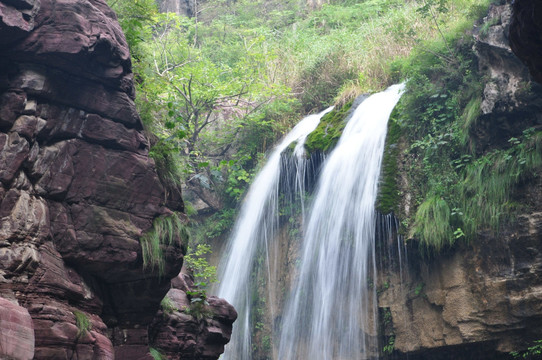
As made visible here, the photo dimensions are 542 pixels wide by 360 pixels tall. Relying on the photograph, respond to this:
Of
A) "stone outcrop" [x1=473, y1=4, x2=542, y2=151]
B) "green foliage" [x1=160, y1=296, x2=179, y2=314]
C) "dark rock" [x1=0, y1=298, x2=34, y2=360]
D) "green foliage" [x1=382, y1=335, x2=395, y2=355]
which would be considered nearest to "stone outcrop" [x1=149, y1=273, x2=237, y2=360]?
"green foliage" [x1=160, y1=296, x2=179, y2=314]

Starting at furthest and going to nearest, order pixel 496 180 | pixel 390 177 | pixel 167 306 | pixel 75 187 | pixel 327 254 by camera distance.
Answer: pixel 327 254
pixel 390 177
pixel 496 180
pixel 167 306
pixel 75 187

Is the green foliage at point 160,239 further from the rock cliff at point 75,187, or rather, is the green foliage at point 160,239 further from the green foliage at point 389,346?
the green foliage at point 389,346

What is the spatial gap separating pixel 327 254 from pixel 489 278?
12.0 feet

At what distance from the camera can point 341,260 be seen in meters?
11.4

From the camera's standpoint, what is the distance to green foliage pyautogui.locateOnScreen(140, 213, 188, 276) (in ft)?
19.9

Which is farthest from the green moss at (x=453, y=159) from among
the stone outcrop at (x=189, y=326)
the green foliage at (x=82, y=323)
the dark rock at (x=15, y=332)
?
the dark rock at (x=15, y=332)

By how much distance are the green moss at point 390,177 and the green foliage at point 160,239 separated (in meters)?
5.52

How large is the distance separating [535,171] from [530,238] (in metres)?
1.20

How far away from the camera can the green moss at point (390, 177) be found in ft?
35.8

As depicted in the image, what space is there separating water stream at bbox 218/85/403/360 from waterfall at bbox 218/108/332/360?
0.03 m

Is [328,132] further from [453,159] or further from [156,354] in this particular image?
[156,354]

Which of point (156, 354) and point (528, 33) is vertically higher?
point (528, 33)

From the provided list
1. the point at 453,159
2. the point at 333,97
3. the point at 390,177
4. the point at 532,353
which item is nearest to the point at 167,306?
the point at 390,177

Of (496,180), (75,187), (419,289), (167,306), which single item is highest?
(496,180)
